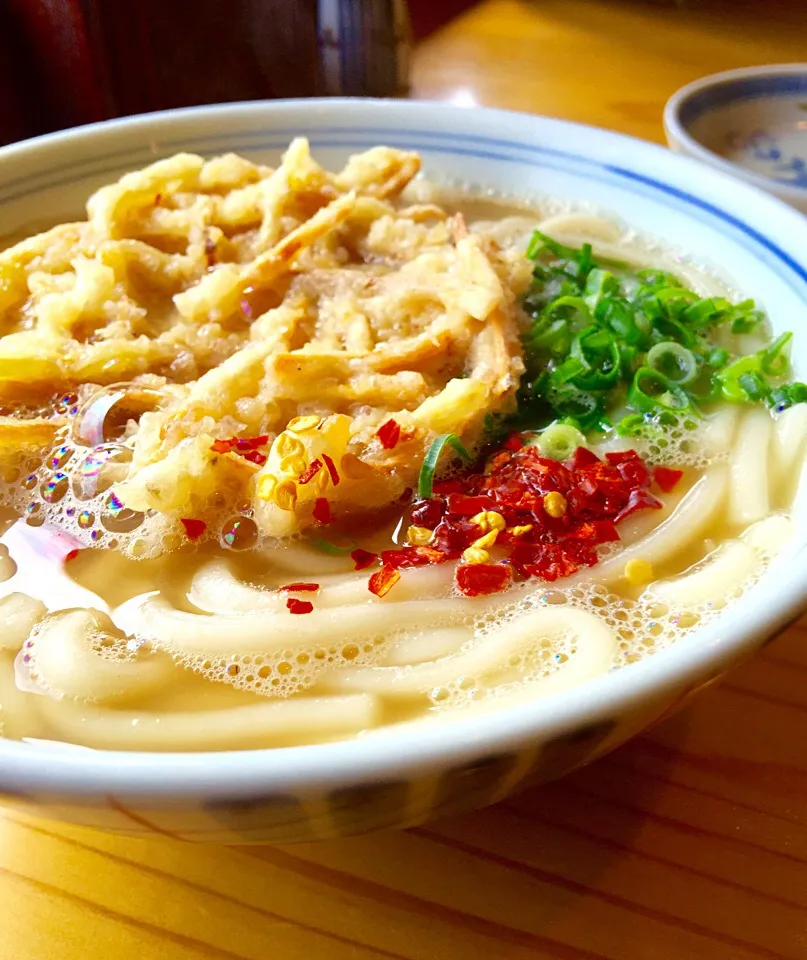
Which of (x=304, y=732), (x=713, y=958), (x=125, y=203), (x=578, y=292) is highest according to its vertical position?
(x=125, y=203)

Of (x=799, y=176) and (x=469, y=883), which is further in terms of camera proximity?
(x=799, y=176)

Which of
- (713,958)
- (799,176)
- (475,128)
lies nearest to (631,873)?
(713,958)

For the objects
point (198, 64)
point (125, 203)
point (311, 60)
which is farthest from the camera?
point (311, 60)

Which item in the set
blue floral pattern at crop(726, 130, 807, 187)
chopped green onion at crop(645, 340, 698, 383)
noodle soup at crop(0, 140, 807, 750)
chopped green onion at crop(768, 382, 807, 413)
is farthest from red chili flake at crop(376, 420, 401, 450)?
blue floral pattern at crop(726, 130, 807, 187)

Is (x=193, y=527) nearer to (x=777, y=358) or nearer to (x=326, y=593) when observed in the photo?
(x=326, y=593)

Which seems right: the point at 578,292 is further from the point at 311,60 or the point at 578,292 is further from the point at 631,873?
the point at 311,60

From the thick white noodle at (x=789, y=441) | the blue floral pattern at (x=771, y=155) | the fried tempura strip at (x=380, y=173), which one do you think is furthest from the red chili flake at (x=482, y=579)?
the blue floral pattern at (x=771, y=155)

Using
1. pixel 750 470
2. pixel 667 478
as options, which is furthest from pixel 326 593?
pixel 750 470

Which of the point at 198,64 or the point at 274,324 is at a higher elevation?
the point at 198,64

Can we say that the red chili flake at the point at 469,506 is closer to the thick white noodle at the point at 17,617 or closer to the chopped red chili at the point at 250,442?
the chopped red chili at the point at 250,442
